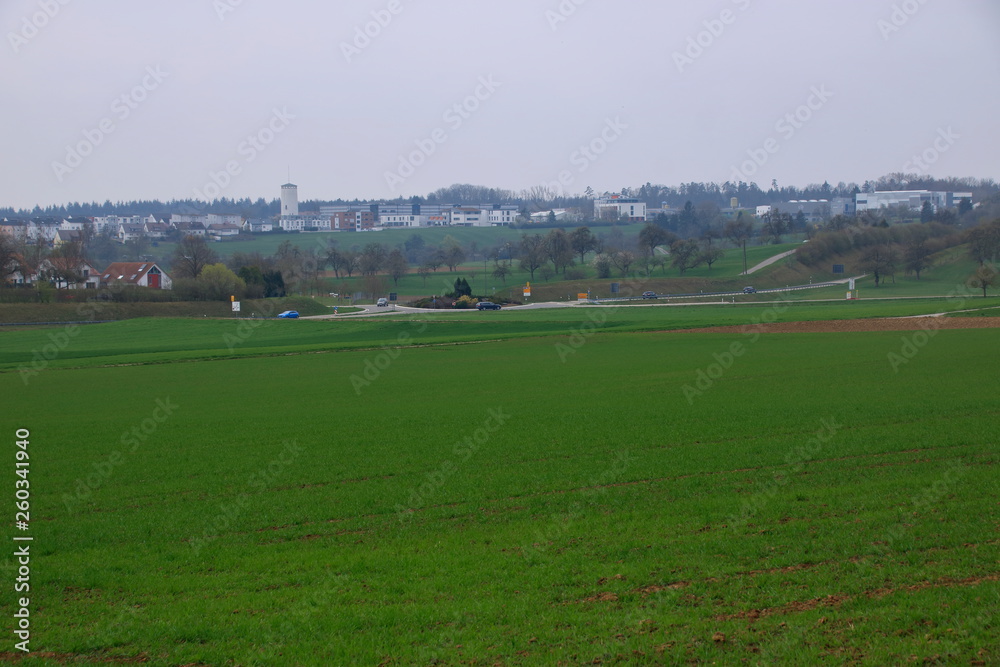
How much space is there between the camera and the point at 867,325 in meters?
61.5

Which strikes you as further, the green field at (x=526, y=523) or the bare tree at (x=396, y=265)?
the bare tree at (x=396, y=265)

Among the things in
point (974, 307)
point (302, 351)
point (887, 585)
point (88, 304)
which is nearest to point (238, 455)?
point (887, 585)

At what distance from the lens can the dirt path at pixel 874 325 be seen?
57.3 m

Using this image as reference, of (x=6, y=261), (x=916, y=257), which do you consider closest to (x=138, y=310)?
(x=6, y=261)

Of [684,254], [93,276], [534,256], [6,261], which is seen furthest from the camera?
[534,256]

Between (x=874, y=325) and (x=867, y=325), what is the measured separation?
61cm

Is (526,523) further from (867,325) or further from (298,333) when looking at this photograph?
(298,333)

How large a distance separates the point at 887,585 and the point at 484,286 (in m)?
145

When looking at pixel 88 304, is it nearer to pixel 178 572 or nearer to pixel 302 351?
pixel 302 351

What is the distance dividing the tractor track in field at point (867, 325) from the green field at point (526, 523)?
24.6 m

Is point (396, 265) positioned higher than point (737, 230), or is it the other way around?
point (737, 230)

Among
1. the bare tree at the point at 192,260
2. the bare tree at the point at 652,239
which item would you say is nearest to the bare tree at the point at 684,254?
the bare tree at the point at 652,239

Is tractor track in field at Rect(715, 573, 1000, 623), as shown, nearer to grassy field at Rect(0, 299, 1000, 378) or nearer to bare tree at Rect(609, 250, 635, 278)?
grassy field at Rect(0, 299, 1000, 378)

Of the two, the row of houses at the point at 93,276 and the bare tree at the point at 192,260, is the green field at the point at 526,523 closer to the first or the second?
the row of houses at the point at 93,276
